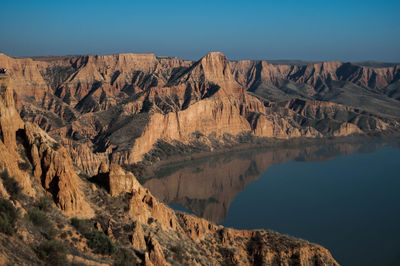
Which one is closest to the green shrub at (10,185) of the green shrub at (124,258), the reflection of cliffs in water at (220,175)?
the green shrub at (124,258)

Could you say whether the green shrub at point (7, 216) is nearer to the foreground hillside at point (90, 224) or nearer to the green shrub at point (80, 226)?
the foreground hillside at point (90, 224)

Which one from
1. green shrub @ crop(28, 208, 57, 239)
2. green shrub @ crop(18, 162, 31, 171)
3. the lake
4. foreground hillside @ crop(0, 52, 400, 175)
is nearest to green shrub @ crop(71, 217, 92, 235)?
green shrub @ crop(28, 208, 57, 239)

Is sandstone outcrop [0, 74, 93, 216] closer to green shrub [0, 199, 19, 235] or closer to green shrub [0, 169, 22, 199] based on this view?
green shrub [0, 169, 22, 199]

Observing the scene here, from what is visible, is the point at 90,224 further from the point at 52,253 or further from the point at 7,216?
the point at 7,216

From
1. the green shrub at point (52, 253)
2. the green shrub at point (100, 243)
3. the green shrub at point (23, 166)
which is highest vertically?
the green shrub at point (23, 166)

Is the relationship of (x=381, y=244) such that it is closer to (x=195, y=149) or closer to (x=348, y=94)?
(x=195, y=149)
